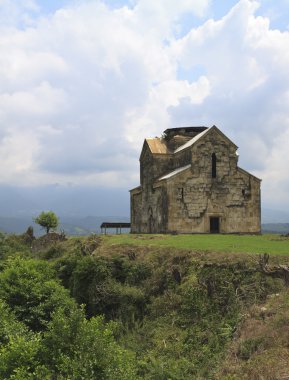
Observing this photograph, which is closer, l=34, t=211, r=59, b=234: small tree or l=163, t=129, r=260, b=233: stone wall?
l=163, t=129, r=260, b=233: stone wall

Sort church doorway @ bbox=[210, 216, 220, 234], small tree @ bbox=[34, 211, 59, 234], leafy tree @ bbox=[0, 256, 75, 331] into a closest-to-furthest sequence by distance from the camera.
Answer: leafy tree @ bbox=[0, 256, 75, 331], church doorway @ bbox=[210, 216, 220, 234], small tree @ bbox=[34, 211, 59, 234]

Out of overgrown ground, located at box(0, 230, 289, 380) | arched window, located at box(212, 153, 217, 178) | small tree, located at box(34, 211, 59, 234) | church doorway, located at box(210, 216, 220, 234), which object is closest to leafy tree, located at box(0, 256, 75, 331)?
overgrown ground, located at box(0, 230, 289, 380)

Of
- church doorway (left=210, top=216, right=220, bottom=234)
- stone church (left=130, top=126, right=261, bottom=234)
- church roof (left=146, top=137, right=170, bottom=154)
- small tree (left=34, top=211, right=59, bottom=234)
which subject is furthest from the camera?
small tree (left=34, top=211, right=59, bottom=234)

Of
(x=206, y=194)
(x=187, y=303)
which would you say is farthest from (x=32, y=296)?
(x=206, y=194)

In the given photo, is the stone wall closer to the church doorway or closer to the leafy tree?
the church doorway

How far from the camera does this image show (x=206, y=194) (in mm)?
40469

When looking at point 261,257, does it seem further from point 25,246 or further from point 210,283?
point 25,246

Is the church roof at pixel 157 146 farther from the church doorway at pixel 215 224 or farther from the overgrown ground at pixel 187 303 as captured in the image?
the overgrown ground at pixel 187 303

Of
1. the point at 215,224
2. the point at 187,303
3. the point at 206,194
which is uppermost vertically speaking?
the point at 206,194

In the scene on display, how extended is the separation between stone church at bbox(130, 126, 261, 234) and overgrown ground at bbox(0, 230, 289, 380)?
7681 millimetres

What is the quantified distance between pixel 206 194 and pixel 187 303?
20.1 m

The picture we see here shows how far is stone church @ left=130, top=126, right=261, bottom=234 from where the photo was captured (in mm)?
39188

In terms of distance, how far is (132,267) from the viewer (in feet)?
86.4

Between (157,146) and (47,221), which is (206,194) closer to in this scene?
(157,146)
